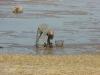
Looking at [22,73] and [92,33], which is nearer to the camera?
[22,73]

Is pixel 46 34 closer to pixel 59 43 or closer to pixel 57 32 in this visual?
pixel 59 43

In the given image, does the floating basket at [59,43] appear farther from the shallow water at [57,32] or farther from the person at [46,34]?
the person at [46,34]

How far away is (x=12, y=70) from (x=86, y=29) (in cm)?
2091

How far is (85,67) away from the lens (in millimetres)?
13492

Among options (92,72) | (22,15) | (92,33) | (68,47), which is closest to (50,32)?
(68,47)

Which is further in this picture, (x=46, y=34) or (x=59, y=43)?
(x=46, y=34)

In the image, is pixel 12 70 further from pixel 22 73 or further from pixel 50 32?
pixel 50 32

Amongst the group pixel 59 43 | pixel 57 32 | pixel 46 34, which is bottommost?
pixel 57 32

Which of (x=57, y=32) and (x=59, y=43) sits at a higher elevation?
(x=59, y=43)

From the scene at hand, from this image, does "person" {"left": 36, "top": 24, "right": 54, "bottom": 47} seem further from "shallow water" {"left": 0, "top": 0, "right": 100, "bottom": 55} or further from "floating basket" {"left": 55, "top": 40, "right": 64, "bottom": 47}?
"shallow water" {"left": 0, "top": 0, "right": 100, "bottom": 55}

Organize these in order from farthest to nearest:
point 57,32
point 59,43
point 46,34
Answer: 1. point 57,32
2. point 46,34
3. point 59,43

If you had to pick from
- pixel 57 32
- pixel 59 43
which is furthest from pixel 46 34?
pixel 57 32

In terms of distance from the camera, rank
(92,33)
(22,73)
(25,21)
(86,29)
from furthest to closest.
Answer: (25,21) < (86,29) < (92,33) < (22,73)

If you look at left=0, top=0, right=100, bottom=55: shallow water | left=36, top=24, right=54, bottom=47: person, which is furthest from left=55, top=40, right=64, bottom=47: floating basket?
left=36, top=24, right=54, bottom=47: person
